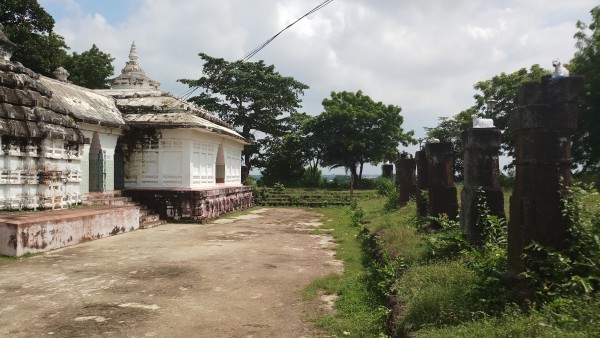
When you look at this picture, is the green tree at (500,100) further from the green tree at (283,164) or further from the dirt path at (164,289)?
the dirt path at (164,289)

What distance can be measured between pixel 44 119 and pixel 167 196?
17.1 feet

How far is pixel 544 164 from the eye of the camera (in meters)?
4.29

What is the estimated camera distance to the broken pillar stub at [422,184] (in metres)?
10.6

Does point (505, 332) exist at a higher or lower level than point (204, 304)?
higher

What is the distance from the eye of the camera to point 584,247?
13.2 feet

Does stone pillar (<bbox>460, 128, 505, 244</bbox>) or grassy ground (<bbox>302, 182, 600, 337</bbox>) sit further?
stone pillar (<bbox>460, 128, 505, 244</bbox>)

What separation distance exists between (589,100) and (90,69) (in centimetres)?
2776

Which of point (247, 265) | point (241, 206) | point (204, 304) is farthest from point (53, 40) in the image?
point (204, 304)

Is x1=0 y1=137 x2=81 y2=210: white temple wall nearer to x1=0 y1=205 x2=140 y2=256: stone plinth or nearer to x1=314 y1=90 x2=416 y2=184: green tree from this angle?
x1=0 y1=205 x2=140 y2=256: stone plinth

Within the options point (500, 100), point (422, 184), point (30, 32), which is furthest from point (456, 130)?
point (30, 32)

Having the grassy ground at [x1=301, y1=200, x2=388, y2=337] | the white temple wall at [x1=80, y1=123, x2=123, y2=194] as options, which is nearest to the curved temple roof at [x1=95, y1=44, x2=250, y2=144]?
the white temple wall at [x1=80, y1=123, x2=123, y2=194]

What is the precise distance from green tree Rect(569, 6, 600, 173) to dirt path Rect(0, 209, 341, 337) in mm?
14588

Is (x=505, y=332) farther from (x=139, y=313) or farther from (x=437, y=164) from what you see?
(x=437, y=164)

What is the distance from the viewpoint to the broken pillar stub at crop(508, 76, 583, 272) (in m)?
4.18
